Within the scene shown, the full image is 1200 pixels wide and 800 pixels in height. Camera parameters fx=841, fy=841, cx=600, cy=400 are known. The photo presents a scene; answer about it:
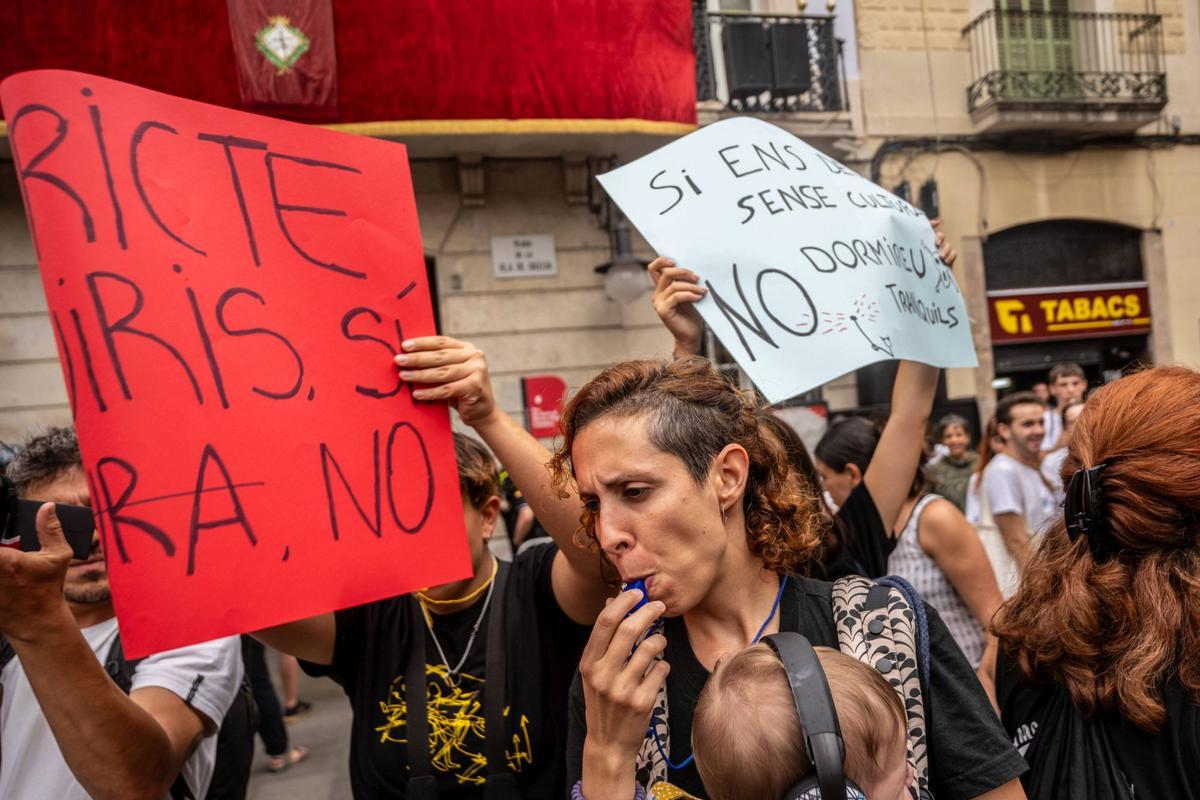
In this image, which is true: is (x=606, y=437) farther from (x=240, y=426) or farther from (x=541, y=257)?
(x=541, y=257)

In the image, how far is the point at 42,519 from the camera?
4.47 ft

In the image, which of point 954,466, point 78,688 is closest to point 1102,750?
point 78,688

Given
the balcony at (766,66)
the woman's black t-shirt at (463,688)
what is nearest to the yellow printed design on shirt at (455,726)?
the woman's black t-shirt at (463,688)

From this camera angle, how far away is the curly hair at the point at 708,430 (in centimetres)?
131

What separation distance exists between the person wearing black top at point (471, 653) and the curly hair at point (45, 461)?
559 millimetres

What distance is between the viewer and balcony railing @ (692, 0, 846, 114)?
9516 millimetres

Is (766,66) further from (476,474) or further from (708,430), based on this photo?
(708,430)

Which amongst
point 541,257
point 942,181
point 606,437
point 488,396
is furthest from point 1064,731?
point 942,181

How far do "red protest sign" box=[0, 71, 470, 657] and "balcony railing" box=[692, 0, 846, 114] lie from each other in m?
8.76

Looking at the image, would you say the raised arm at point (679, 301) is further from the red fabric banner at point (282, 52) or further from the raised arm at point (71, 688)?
the red fabric banner at point (282, 52)

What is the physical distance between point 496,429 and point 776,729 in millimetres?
796

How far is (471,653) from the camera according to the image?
177cm

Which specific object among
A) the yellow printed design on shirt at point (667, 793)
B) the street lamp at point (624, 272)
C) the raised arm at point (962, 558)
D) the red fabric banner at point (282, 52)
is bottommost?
the raised arm at point (962, 558)

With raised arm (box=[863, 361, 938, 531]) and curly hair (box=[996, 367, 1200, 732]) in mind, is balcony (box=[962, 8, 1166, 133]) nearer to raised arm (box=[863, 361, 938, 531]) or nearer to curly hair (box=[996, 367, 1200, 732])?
raised arm (box=[863, 361, 938, 531])
